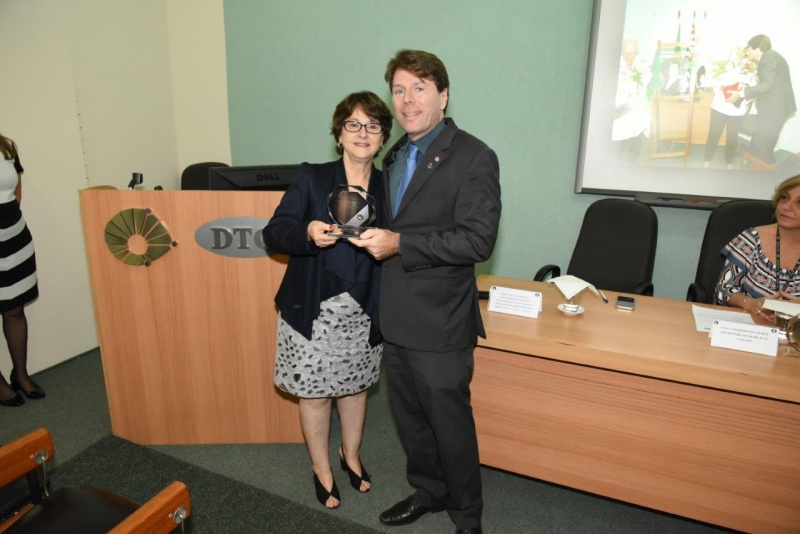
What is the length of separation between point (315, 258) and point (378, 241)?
1.22 feet

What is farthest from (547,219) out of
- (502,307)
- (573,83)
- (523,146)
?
(502,307)

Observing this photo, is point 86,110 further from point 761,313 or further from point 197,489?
point 761,313

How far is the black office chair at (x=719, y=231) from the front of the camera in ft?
8.51

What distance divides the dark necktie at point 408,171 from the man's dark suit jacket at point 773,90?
218 cm

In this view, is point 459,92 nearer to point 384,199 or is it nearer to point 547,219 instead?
point 547,219

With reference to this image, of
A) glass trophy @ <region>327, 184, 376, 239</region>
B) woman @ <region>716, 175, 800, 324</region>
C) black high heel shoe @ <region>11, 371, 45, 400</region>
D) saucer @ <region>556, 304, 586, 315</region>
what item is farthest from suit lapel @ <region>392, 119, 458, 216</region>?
black high heel shoe @ <region>11, 371, 45, 400</region>

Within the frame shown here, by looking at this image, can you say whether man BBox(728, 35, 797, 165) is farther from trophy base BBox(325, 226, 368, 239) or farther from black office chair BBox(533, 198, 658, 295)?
trophy base BBox(325, 226, 368, 239)

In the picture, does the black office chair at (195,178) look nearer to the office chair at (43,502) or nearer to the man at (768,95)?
the office chair at (43,502)

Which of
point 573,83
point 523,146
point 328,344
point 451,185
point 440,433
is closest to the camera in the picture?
point 451,185

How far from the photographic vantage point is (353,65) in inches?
139

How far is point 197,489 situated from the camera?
214 centimetres

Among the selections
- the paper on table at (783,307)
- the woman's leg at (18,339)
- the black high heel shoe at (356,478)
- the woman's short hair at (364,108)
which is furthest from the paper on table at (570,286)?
the woman's leg at (18,339)

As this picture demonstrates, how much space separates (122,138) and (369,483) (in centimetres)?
303

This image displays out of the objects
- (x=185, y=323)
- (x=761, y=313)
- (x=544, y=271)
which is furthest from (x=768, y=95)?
(x=185, y=323)
